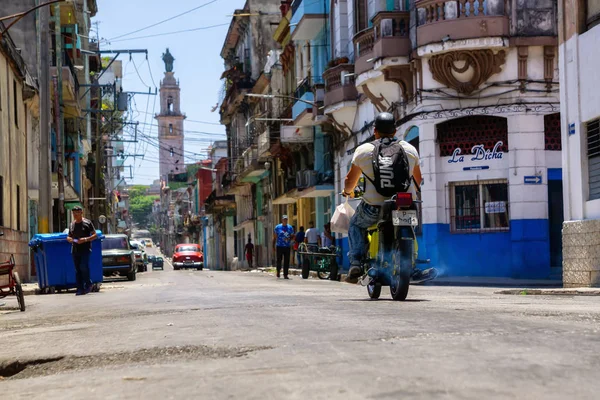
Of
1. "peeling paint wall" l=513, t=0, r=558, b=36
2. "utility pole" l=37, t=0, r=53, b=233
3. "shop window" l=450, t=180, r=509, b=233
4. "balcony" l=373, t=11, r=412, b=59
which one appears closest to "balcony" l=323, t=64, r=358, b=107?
"balcony" l=373, t=11, r=412, b=59

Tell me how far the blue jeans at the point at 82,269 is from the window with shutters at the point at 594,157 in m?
9.41

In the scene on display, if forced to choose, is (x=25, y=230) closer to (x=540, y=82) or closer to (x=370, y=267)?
(x=540, y=82)

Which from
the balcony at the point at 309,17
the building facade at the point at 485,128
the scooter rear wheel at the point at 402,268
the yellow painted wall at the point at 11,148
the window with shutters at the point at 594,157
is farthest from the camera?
the balcony at the point at 309,17

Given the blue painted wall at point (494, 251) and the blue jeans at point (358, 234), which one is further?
the blue painted wall at point (494, 251)

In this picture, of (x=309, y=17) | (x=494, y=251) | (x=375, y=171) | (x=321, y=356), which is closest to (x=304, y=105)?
(x=309, y=17)

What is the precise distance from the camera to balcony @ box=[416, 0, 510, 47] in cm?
2681

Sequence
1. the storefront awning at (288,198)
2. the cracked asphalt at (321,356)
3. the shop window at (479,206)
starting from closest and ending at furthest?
1. the cracked asphalt at (321,356)
2. the shop window at (479,206)
3. the storefront awning at (288,198)

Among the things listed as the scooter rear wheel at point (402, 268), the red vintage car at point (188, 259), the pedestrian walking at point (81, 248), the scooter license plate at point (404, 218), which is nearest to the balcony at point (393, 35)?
the pedestrian walking at point (81, 248)

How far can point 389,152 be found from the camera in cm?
1102

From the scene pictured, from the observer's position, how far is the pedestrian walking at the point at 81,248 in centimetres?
1998

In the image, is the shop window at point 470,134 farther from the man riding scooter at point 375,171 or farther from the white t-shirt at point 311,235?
the man riding scooter at point 375,171

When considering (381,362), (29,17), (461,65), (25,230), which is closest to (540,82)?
(461,65)

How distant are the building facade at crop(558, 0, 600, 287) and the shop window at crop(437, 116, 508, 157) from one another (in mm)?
7227

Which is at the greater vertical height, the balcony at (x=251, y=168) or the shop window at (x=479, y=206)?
the balcony at (x=251, y=168)
